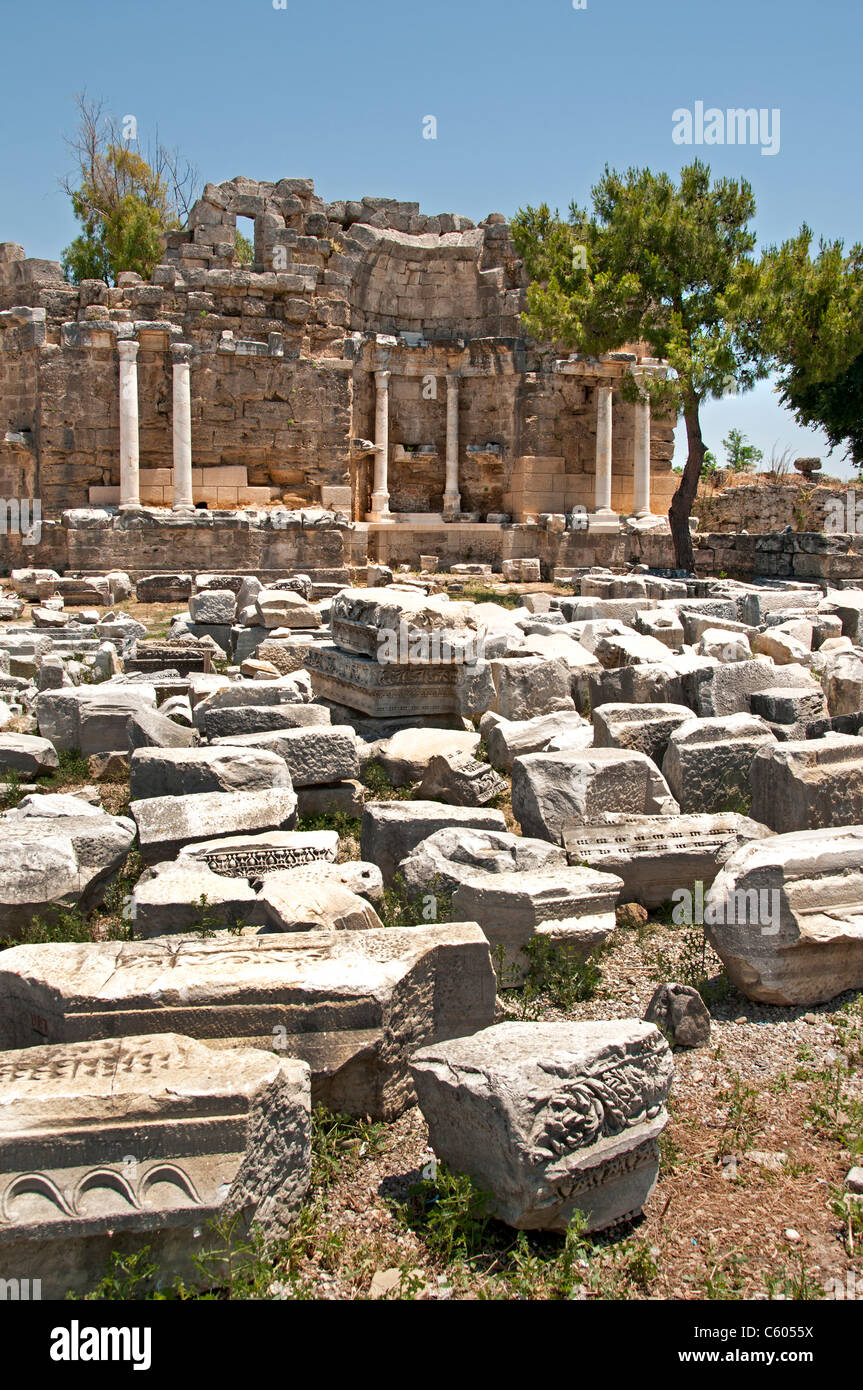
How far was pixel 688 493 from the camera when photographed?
16812 mm

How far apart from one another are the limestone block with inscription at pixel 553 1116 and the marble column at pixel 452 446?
58.6 feet

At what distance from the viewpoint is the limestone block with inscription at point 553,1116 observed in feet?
9.80

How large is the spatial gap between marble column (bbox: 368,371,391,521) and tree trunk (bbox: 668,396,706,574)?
5.41 m

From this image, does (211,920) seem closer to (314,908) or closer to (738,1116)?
(314,908)

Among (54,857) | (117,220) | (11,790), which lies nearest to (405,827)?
(54,857)

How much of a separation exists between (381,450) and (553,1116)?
18034 mm

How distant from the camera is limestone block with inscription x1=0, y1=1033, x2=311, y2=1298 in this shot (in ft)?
9.02

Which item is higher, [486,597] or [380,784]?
[486,597]

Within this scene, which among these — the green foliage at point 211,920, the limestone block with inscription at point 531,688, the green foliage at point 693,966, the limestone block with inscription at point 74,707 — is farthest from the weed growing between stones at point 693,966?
the limestone block with inscription at point 74,707

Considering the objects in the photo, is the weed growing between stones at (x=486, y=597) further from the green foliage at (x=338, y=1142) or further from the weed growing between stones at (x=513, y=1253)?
the weed growing between stones at (x=513, y=1253)

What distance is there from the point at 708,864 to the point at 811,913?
859 millimetres

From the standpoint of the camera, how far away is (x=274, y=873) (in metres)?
4.94

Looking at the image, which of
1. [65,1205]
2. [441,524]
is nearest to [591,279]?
[441,524]

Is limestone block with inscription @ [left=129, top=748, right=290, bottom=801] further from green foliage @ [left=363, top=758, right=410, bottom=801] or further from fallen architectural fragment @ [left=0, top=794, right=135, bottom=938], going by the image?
green foliage @ [left=363, top=758, right=410, bottom=801]
